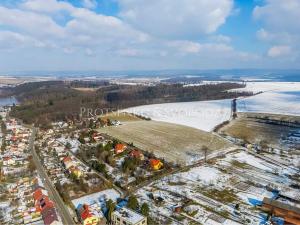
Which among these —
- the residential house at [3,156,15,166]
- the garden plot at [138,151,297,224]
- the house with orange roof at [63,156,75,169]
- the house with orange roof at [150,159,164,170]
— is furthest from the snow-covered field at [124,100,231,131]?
the residential house at [3,156,15,166]

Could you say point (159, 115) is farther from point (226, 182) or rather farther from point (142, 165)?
point (226, 182)

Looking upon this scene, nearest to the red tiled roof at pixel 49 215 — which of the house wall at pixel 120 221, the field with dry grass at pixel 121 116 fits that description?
the house wall at pixel 120 221

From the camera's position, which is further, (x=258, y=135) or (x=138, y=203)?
(x=258, y=135)

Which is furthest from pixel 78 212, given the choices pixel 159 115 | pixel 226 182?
pixel 159 115

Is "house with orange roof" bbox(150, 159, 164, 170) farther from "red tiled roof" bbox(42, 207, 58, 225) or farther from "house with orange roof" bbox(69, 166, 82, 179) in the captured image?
"red tiled roof" bbox(42, 207, 58, 225)

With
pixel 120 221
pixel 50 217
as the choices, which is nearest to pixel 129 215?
pixel 120 221

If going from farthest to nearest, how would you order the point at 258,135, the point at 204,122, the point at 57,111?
the point at 57,111
the point at 204,122
the point at 258,135

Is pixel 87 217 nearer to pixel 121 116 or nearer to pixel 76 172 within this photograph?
pixel 76 172
